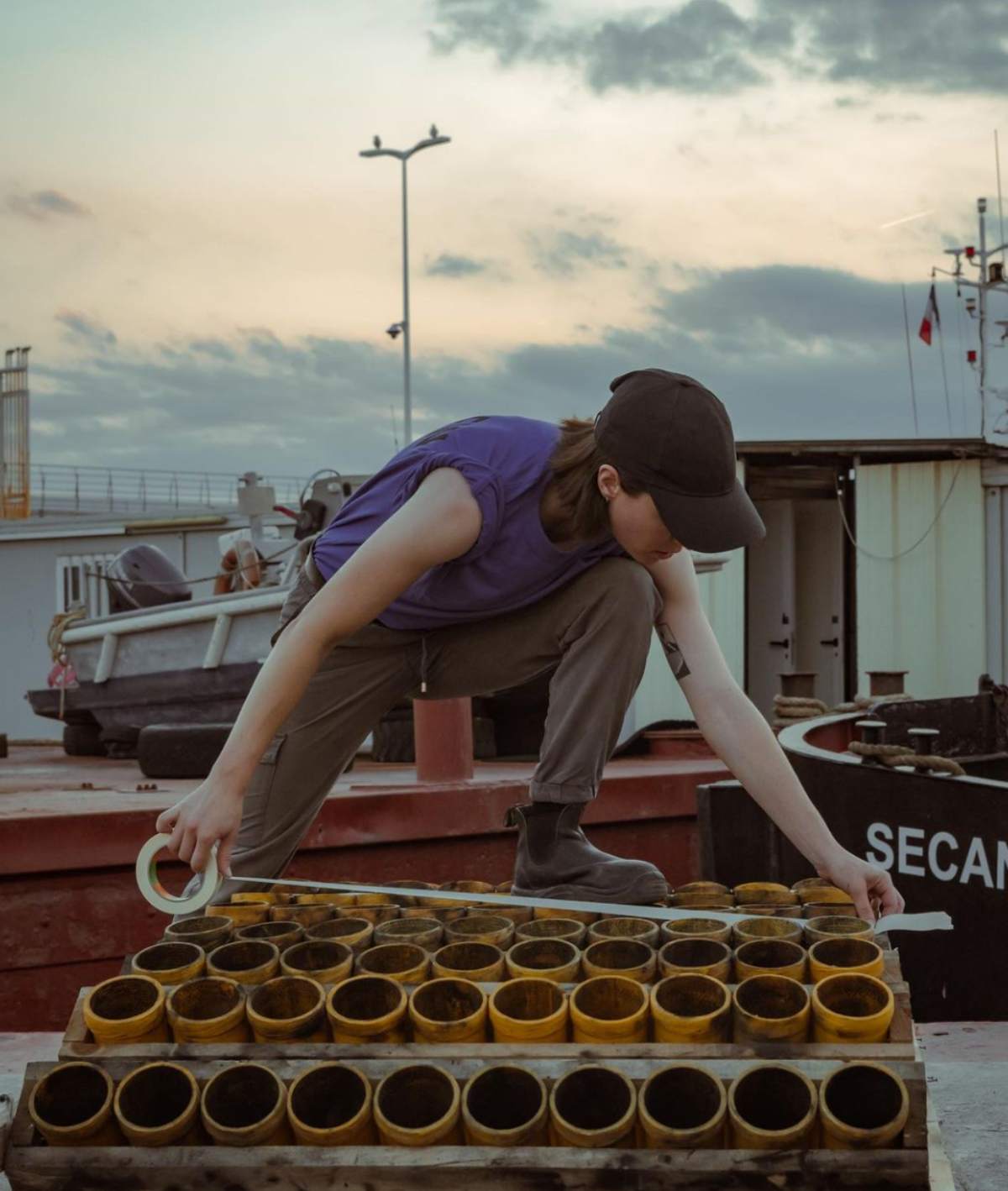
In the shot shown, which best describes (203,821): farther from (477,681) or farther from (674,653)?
(674,653)

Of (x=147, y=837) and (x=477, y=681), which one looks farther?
(x=147, y=837)

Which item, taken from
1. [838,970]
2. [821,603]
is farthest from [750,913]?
[821,603]

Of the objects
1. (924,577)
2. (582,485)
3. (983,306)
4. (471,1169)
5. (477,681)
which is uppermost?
(983,306)

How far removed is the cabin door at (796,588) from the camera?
14609 mm

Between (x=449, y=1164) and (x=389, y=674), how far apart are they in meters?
1.32

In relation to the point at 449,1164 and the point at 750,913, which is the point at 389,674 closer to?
the point at 750,913

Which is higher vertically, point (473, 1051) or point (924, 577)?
point (924, 577)

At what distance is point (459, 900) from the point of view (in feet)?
9.68

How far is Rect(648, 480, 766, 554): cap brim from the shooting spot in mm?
2518

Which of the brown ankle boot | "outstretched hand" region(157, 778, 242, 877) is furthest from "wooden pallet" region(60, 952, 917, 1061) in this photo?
the brown ankle boot

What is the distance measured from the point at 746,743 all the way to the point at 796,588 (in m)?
12.8

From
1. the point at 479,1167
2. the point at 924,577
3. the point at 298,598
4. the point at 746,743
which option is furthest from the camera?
the point at 924,577

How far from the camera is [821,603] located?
1520cm

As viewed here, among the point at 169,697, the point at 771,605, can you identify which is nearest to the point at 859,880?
the point at 169,697
